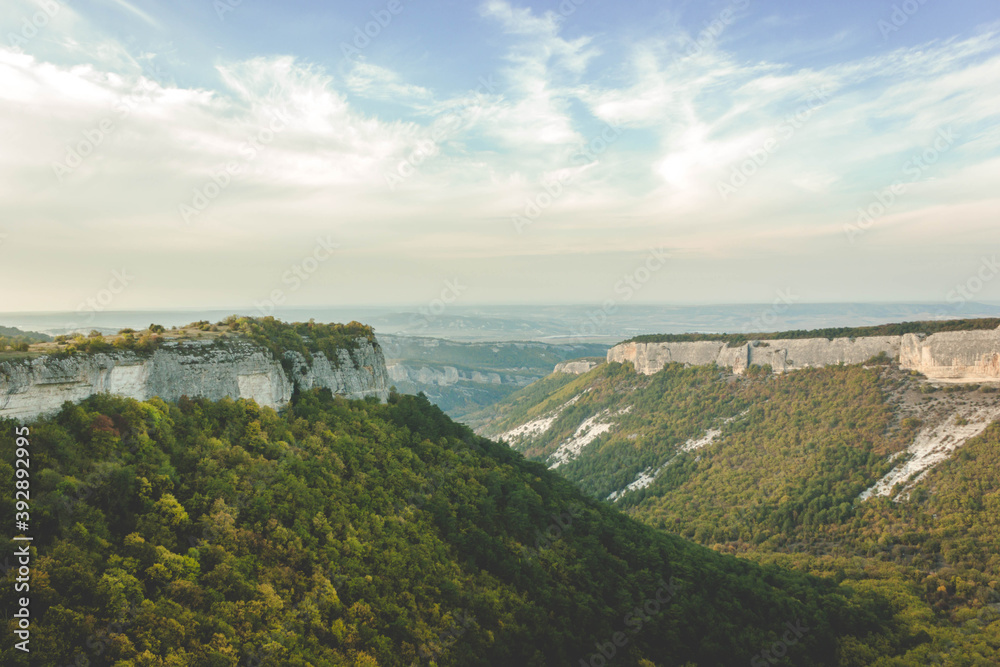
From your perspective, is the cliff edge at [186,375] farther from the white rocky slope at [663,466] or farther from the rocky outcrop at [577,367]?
the rocky outcrop at [577,367]

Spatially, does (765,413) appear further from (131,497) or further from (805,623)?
(131,497)

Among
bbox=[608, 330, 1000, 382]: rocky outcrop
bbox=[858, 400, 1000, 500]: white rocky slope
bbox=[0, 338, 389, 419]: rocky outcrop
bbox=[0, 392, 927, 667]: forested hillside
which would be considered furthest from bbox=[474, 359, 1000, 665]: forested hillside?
bbox=[0, 338, 389, 419]: rocky outcrop

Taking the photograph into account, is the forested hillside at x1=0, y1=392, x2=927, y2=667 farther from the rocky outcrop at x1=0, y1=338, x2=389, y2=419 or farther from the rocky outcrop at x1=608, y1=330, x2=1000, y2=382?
the rocky outcrop at x1=608, y1=330, x2=1000, y2=382

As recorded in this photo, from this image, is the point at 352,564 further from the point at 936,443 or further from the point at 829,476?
the point at 936,443

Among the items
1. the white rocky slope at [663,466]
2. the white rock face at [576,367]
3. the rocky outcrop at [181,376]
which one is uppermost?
the rocky outcrop at [181,376]

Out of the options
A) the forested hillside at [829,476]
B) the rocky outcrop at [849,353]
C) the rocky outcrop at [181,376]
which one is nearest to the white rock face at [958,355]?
the rocky outcrop at [849,353]

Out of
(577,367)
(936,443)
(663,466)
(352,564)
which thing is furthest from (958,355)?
(577,367)

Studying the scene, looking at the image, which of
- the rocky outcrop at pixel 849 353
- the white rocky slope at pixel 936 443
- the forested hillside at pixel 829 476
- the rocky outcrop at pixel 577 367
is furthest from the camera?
the rocky outcrop at pixel 577 367
